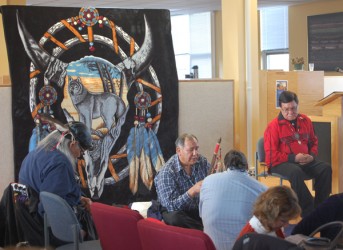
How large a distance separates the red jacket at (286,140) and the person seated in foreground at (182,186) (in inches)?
58.6

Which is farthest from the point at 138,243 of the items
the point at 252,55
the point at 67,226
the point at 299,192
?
the point at 252,55

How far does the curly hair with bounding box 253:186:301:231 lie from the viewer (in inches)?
116

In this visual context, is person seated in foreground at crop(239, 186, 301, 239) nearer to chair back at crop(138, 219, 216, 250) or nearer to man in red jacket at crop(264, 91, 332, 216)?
chair back at crop(138, 219, 216, 250)

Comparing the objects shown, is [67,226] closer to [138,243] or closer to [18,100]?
[138,243]

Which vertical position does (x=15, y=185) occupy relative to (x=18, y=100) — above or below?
below

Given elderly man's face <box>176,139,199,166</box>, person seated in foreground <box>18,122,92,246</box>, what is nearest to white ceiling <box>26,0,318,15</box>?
→ elderly man's face <box>176,139,199,166</box>

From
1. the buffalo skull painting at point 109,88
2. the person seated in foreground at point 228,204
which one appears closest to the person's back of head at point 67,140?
the person seated in foreground at point 228,204

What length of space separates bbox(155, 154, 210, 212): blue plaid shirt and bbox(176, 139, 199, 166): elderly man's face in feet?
0.14

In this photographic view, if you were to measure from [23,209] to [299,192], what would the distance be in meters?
2.73

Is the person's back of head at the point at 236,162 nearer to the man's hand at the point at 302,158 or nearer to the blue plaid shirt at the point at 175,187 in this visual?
the blue plaid shirt at the point at 175,187

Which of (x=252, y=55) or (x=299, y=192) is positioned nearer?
(x=299, y=192)

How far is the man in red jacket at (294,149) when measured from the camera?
5.96 meters

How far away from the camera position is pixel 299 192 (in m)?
5.78

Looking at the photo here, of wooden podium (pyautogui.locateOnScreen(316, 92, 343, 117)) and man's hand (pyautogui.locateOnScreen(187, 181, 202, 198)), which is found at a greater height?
wooden podium (pyautogui.locateOnScreen(316, 92, 343, 117))
